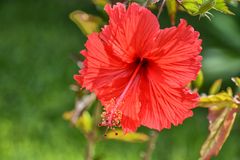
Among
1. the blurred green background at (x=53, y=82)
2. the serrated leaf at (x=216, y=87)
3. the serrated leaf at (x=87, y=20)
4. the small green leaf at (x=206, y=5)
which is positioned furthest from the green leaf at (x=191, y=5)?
the blurred green background at (x=53, y=82)

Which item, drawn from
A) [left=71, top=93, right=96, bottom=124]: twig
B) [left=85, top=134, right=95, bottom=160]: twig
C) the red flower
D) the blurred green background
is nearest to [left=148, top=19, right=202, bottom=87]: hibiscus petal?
the red flower

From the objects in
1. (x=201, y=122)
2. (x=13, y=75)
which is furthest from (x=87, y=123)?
(x=13, y=75)

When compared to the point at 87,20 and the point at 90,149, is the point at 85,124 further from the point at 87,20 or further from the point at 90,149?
the point at 87,20

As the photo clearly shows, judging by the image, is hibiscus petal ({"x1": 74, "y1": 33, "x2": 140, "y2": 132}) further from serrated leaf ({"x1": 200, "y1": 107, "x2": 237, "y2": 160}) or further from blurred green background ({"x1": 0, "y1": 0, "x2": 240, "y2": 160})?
blurred green background ({"x1": 0, "y1": 0, "x2": 240, "y2": 160})

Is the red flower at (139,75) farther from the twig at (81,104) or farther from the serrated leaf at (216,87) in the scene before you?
the serrated leaf at (216,87)

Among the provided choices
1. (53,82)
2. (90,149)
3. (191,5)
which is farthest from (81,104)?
(53,82)

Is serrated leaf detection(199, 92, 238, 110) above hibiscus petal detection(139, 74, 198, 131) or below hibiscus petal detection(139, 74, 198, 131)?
below

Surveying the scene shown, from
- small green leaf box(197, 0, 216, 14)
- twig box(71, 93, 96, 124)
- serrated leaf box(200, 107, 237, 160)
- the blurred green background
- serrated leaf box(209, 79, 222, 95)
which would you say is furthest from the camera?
the blurred green background
